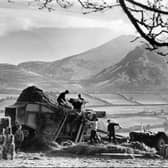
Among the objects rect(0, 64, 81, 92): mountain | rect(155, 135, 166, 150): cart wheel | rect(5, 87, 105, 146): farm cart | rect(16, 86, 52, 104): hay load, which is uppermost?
rect(0, 64, 81, 92): mountain

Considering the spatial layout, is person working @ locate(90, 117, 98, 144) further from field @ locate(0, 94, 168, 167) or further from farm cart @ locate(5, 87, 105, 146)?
field @ locate(0, 94, 168, 167)

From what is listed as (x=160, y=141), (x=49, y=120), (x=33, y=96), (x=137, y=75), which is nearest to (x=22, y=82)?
(x=137, y=75)

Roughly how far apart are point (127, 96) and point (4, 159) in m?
105

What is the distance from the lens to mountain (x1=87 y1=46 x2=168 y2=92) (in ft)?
509

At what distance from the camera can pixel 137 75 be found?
546 feet

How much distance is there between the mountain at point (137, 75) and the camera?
155m

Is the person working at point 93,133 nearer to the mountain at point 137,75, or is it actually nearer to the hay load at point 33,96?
the hay load at point 33,96

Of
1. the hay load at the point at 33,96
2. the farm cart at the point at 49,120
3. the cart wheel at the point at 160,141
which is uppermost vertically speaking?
the hay load at the point at 33,96

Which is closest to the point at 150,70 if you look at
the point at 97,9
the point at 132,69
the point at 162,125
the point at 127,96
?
the point at 132,69

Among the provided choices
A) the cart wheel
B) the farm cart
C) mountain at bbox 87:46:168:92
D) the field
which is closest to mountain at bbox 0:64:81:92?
mountain at bbox 87:46:168:92

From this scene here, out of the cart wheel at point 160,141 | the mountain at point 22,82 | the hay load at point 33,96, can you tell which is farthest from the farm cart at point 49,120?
the mountain at point 22,82

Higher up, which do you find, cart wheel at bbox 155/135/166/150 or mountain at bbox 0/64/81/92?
mountain at bbox 0/64/81/92

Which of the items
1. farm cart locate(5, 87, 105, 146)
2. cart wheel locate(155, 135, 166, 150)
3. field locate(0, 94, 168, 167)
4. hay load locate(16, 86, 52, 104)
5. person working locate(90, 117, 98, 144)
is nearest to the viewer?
person working locate(90, 117, 98, 144)

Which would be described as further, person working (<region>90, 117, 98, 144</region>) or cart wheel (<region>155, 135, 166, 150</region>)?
cart wheel (<region>155, 135, 166, 150</region>)
